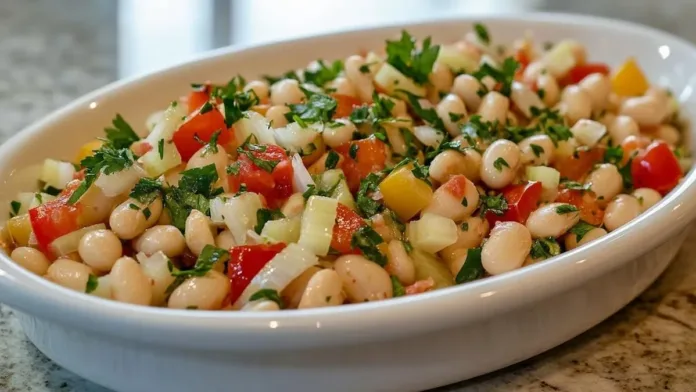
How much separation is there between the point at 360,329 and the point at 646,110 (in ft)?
A: 2.88

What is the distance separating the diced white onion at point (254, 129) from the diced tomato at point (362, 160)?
0.10 meters

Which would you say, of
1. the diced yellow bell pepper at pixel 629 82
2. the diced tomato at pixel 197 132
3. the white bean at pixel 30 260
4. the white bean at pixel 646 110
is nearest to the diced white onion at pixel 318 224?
the diced tomato at pixel 197 132

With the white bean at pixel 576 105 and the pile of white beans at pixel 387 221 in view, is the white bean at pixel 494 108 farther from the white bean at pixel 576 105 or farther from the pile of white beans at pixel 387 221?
the white bean at pixel 576 105

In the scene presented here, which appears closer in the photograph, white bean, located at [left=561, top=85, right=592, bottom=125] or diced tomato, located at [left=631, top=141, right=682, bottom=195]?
diced tomato, located at [left=631, top=141, right=682, bottom=195]

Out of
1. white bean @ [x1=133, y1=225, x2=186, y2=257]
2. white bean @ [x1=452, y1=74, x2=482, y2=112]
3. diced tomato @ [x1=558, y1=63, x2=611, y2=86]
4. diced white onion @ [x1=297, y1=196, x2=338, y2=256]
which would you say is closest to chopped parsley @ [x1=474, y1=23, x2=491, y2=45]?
diced tomato @ [x1=558, y1=63, x2=611, y2=86]

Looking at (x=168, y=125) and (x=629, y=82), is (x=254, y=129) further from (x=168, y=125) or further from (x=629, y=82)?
(x=629, y=82)

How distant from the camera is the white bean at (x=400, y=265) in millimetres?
1031

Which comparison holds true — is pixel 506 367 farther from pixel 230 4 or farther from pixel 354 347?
pixel 230 4

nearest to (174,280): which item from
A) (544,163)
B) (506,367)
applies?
(506,367)

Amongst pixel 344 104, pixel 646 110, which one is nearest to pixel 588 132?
pixel 646 110

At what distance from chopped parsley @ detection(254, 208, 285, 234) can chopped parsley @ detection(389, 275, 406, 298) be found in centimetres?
17

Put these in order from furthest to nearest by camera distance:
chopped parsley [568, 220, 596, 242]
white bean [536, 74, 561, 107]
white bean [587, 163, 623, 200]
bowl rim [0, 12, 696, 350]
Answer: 1. white bean [536, 74, 561, 107]
2. white bean [587, 163, 623, 200]
3. chopped parsley [568, 220, 596, 242]
4. bowl rim [0, 12, 696, 350]

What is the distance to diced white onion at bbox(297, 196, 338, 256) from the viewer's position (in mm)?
1012

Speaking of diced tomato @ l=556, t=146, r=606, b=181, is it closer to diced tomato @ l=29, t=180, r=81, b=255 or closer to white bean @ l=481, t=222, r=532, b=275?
white bean @ l=481, t=222, r=532, b=275
